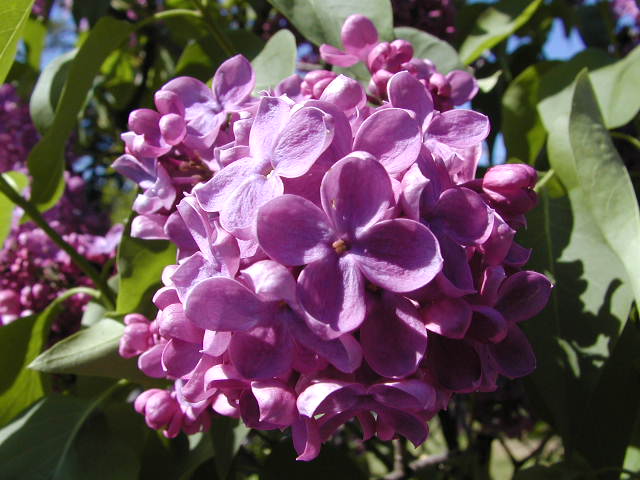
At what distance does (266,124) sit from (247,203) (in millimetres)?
102

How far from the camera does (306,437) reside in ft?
1.96

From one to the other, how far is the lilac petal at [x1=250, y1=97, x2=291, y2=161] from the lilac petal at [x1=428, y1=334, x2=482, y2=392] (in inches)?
9.6

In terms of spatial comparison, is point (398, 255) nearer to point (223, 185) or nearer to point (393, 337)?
point (393, 337)

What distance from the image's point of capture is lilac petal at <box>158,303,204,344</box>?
601 mm

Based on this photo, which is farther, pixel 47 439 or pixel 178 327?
pixel 47 439

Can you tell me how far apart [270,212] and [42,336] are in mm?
845

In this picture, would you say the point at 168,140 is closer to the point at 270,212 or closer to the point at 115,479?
the point at 270,212

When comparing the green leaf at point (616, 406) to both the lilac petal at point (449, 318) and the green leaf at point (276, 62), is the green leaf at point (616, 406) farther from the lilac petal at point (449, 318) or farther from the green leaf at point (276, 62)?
the green leaf at point (276, 62)

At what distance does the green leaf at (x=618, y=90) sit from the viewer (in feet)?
3.66

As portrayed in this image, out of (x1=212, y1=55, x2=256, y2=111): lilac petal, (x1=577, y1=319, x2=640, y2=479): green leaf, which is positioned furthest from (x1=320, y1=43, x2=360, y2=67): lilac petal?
(x1=577, y1=319, x2=640, y2=479): green leaf

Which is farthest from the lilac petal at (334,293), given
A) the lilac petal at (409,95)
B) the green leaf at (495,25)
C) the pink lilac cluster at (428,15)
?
the pink lilac cluster at (428,15)

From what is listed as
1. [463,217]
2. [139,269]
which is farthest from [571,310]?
[139,269]

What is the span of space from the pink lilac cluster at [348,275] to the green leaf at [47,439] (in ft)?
1.54

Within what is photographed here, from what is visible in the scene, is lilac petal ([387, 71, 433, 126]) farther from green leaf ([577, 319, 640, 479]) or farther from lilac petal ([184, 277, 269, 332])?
green leaf ([577, 319, 640, 479])
